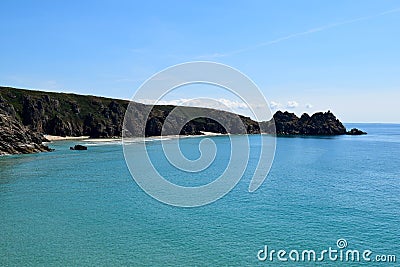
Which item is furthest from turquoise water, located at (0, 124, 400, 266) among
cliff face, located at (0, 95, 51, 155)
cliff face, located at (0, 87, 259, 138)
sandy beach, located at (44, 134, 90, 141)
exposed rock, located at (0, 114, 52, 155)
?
cliff face, located at (0, 87, 259, 138)

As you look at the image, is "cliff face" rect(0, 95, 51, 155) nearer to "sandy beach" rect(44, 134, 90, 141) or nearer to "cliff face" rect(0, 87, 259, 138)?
"sandy beach" rect(44, 134, 90, 141)

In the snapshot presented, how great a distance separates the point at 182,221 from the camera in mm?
37500

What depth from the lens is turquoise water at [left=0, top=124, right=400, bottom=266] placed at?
28.3 metres

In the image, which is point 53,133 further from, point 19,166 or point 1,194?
point 1,194

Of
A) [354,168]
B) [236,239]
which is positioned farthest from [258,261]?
[354,168]

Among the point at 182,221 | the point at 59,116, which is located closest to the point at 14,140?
the point at 59,116

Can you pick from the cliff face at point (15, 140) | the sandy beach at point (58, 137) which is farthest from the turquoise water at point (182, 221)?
the sandy beach at point (58, 137)

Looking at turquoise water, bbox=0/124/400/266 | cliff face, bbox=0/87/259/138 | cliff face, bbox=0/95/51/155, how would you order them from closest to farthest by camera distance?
turquoise water, bbox=0/124/400/266 → cliff face, bbox=0/95/51/155 → cliff face, bbox=0/87/259/138

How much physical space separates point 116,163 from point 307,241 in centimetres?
6319

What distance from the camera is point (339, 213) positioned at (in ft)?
135

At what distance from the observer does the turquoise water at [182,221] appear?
2828 cm

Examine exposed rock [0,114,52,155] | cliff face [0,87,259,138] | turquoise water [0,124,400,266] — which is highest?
cliff face [0,87,259,138]

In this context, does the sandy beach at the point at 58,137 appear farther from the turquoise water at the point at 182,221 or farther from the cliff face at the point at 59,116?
the turquoise water at the point at 182,221

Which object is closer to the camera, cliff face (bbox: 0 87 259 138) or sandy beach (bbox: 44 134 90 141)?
sandy beach (bbox: 44 134 90 141)
